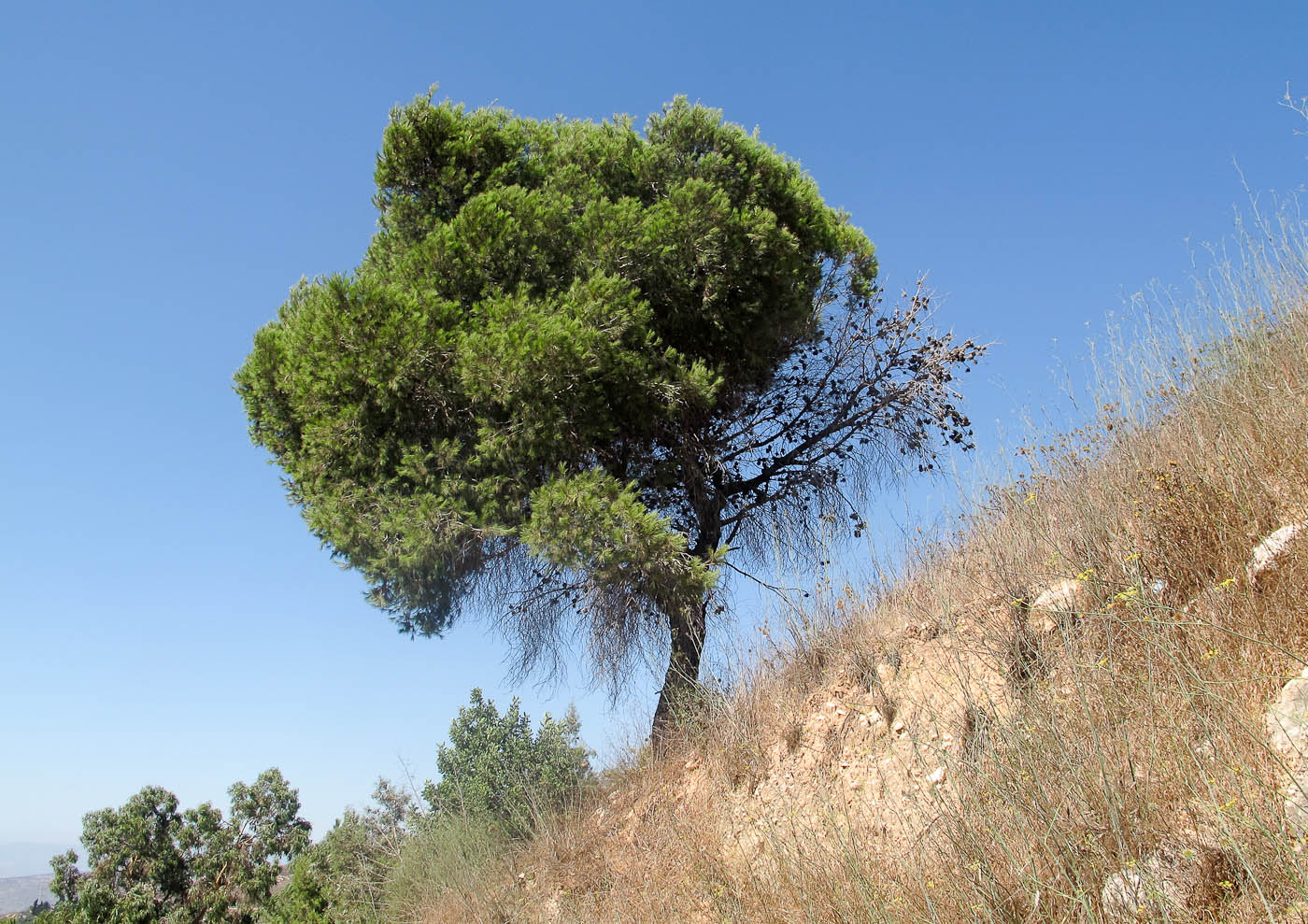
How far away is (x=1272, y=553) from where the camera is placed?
3.78m

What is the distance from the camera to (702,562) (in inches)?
285

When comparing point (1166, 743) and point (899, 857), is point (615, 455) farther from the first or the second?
point (1166, 743)

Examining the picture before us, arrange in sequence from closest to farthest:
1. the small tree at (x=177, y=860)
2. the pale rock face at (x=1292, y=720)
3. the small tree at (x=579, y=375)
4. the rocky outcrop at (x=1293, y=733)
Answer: the rocky outcrop at (x=1293, y=733) < the pale rock face at (x=1292, y=720) < the small tree at (x=579, y=375) < the small tree at (x=177, y=860)

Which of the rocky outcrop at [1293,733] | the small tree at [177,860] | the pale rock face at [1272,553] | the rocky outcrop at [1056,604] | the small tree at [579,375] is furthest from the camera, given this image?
the small tree at [177,860]

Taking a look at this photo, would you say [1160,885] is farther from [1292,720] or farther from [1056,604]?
[1056,604]

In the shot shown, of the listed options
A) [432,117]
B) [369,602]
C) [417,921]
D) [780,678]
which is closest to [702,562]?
[780,678]

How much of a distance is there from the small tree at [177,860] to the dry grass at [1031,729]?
13352 millimetres

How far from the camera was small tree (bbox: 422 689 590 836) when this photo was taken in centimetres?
751

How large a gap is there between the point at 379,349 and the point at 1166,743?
661cm

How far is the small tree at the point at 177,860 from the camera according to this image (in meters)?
16.0

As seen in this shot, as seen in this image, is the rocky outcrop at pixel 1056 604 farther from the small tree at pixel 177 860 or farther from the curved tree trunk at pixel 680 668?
the small tree at pixel 177 860

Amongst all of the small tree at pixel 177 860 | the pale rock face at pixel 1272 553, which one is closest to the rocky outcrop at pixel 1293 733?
the pale rock face at pixel 1272 553

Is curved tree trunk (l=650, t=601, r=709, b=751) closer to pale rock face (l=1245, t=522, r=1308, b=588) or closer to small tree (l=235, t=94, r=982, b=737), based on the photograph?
small tree (l=235, t=94, r=982, b=737)

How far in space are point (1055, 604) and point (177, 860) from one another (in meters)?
20.6
